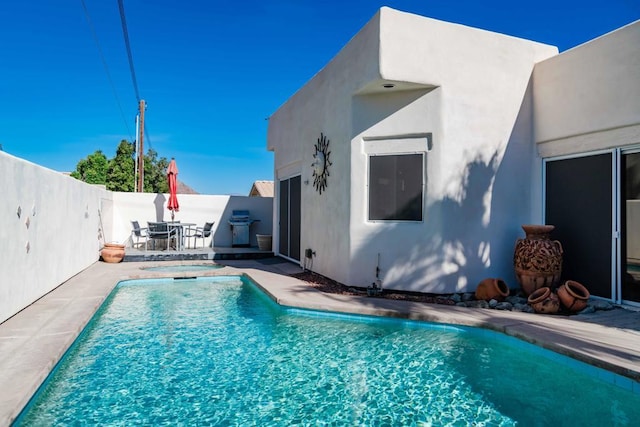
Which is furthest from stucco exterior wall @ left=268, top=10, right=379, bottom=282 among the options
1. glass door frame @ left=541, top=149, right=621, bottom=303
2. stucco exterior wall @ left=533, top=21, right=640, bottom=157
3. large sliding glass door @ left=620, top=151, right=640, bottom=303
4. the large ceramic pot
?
large sliding glass door @ left=620, top=151, right=640, bottom=303

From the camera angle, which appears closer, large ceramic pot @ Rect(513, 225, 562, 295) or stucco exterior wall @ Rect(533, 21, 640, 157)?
stucco exterior wall @ Rect(533, 21, 640, 157)

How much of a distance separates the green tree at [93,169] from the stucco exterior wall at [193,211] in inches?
639

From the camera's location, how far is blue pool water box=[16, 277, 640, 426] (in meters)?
3.44

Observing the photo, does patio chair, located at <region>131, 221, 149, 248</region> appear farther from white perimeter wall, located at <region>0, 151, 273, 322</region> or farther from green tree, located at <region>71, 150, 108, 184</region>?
green tree, located at <region>71, 150, 108, 184</region>

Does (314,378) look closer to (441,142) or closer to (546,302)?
(546,302)

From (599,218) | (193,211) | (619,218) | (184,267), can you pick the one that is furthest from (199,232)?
(619,218)

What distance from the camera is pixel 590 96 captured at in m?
6.69

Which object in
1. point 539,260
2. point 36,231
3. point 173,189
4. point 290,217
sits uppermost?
point 173,189

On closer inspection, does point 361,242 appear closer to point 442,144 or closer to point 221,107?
point 442,144

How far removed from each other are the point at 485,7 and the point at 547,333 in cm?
903

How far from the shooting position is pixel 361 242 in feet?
25.0

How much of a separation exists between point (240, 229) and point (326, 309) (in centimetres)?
903

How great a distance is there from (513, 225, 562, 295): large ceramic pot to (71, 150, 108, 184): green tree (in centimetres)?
2866

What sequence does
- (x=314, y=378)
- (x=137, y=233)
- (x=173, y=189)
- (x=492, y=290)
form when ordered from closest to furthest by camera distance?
(x=314, y=378) → (x=492, y=290) → (x=137, y=233) → (x=173, y=189)
